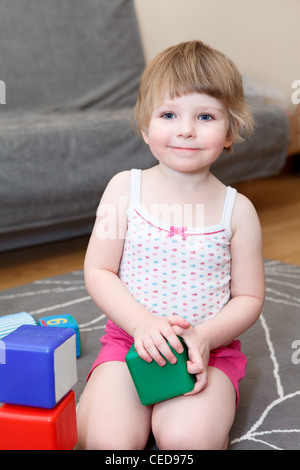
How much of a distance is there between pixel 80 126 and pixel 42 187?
0.24 meters

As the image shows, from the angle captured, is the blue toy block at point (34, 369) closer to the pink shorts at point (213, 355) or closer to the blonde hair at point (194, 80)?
the pink shorts at point (213, 355)

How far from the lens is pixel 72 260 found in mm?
1802

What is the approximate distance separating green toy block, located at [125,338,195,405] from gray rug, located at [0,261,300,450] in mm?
140

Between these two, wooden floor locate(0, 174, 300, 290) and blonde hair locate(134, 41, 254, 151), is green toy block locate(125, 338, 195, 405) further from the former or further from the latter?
wooden floor locate(0, 174, 300, 290)

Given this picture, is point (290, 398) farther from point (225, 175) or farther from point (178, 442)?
point (225, 175)

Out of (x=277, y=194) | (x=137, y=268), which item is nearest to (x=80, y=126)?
(x=137, y=268)

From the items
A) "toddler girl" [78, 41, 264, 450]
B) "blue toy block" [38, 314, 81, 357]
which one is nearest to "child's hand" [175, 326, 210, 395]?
"toddler girl" [78, 41, 264, 450]

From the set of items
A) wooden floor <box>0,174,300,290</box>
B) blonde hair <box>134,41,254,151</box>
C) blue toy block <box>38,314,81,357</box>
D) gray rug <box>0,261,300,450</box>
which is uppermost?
blonde hair <box>134,41,254,151</box>

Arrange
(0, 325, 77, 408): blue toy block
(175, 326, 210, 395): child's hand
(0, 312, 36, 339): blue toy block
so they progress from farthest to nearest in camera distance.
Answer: (0, 312, 36, 339): blue toy block, (175, 326, 210, 395): child's hand, (0, 325, 77, 408): blue toy block

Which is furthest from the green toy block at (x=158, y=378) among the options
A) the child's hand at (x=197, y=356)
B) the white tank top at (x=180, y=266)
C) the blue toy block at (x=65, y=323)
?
the blue toy block at (x=65, y=323)

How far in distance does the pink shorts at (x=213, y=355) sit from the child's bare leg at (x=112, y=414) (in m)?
0.03

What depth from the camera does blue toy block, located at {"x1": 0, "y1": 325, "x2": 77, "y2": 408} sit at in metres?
0.61

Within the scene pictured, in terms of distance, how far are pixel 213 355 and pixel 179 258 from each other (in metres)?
0.16

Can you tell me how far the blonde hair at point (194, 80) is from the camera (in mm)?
792
